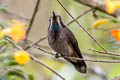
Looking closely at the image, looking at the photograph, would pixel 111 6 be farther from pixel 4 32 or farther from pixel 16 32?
pixel 4 32

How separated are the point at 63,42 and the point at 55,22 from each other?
1.22 ft

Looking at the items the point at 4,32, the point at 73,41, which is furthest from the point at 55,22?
the point at 4,32

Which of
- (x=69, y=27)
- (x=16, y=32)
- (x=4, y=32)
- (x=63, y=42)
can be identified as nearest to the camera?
(x=16, y=32)

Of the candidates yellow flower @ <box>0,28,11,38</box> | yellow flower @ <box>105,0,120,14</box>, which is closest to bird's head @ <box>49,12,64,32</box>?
yellow flower @ <box>0,28,11,38</box>

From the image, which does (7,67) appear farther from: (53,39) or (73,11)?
(73,11)

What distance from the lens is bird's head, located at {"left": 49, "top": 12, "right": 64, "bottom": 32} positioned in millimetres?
3486

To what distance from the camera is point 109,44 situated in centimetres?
377

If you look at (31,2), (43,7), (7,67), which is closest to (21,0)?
(31,2)

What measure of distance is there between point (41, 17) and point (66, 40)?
4.45 ft

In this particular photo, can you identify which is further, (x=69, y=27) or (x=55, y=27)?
(x=69, y=27)

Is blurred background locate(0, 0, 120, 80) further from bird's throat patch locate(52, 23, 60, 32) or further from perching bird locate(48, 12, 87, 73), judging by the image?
bird's throat patch locate(52, 23, 60, 32)

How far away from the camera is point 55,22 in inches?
140

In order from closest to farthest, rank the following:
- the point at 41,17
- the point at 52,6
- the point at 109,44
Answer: the point at 109,44 → the point at 52,6 → the point at 41,17

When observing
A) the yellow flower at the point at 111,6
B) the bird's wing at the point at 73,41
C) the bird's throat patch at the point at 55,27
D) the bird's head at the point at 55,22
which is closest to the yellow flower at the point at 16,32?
the yellow flower at the point at 111,6
